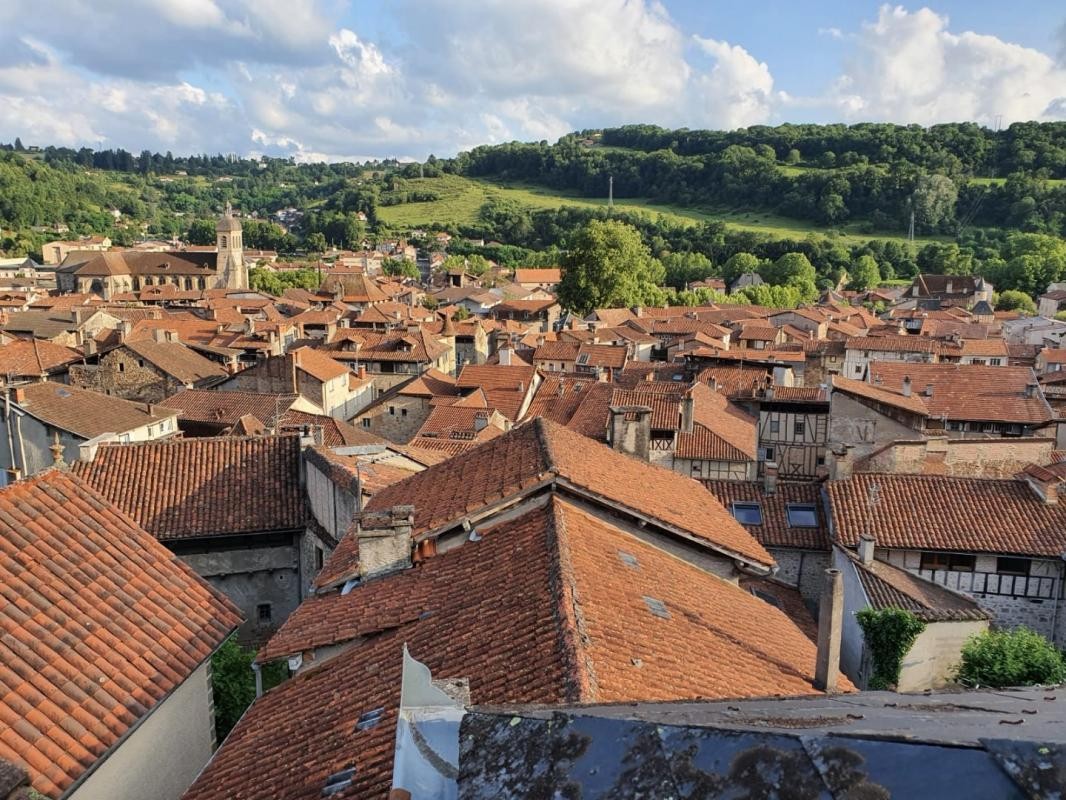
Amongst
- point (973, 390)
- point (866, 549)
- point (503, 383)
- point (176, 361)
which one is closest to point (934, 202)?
point (973, 390)

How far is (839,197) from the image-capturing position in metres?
157

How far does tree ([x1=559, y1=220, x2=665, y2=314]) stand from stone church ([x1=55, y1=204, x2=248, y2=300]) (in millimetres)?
50443

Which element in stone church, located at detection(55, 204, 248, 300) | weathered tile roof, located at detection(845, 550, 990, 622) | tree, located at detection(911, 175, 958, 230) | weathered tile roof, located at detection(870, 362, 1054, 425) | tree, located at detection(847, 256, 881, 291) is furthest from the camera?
tree, located at detection(911, 175, 958, 230)

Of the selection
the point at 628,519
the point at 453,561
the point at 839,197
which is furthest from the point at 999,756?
the point at 839,197

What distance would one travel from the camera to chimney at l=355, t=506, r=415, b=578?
423 inches

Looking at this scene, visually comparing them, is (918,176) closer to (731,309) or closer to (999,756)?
(731,309)

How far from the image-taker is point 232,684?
1332 centimetres

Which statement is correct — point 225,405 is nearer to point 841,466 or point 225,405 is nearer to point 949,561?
point 841,466

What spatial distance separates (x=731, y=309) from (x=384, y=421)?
5206 centimetres

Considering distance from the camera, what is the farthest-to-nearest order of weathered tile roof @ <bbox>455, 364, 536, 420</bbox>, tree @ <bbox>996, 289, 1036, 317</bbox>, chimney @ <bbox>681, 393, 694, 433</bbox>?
tree @ <bbox>996, 289, 1036, 317</bbox>, weathered tile roof @ <bbox>455, 364, 536, 420</bbox>, chimney @ <bbox>681, 393, 694, 433</bbox>

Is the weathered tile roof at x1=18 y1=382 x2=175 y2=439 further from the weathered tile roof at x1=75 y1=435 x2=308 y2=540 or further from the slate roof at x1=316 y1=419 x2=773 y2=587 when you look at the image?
the slate roof at x1=316 y1=419 x2=773 y2=587

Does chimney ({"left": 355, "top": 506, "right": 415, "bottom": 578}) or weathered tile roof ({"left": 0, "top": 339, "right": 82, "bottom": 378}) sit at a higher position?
chimney ({"left": 355, "top": 506, "right": 415, "bottom": 578})

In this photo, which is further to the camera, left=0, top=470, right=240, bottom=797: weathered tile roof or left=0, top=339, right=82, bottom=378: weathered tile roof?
left=0, top=339, right=82, bottom=378: weathered tile roof

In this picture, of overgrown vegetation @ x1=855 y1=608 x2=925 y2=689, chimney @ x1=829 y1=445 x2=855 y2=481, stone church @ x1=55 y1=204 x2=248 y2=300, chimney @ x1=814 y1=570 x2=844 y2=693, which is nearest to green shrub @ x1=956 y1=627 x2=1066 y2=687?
overgrown vegetation @ x1=855 y1=608 x2=925 y2=689
